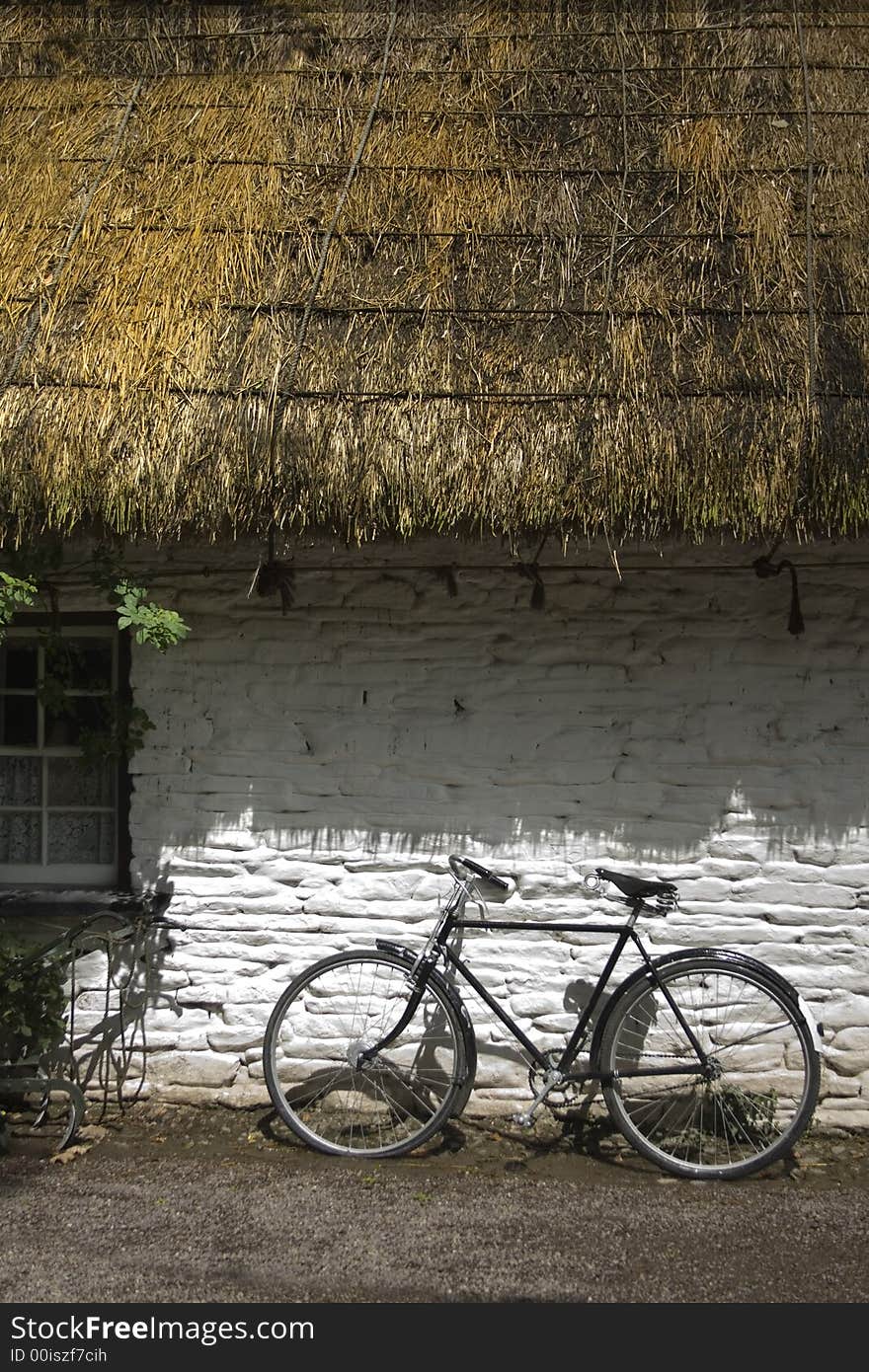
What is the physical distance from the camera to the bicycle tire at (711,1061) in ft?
12.9

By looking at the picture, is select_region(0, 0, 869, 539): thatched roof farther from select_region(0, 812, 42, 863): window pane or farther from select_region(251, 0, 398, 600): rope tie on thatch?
select_region(0, 812, 42, 863): window pane

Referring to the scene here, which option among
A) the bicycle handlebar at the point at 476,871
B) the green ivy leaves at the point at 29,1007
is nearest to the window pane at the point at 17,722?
the green ivy leaves at the point at 29,1007

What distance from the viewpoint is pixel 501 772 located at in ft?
14.2

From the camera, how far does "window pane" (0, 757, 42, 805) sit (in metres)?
4.71

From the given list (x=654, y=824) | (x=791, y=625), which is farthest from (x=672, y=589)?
(x=654, y=824)

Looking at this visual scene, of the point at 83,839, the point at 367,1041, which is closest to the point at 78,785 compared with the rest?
the point at 83,839

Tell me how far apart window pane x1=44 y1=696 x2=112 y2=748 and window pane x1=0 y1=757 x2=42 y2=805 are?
135 mm

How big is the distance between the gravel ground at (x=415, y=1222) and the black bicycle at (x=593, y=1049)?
15 cm

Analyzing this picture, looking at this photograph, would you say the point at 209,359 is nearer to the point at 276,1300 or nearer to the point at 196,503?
the point at 196,503

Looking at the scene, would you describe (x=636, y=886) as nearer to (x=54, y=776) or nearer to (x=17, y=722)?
(x=54, y=776)

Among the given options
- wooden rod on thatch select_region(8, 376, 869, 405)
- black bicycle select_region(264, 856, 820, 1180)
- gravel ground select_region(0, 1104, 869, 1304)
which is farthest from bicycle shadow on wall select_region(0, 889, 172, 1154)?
wooden rod on thatch select_region(8, 376, 869, 405)

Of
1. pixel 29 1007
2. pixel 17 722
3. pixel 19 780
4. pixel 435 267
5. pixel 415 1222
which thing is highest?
pixel 435 267

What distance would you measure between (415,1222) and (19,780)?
2554 mm

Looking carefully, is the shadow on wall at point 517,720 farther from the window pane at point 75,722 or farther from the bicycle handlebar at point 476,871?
the window pane at point 75,722
